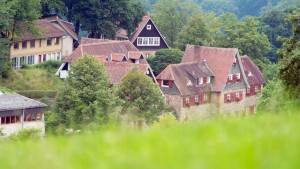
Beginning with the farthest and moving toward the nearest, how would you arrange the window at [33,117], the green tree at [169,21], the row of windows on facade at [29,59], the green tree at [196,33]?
the green tree at [169,21]
the green tree at [196,33]
the row of windows on facade at [29,59]
the window at [33,117]

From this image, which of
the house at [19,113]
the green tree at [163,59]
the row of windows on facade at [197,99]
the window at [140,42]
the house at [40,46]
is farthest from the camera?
the window at [140,42]

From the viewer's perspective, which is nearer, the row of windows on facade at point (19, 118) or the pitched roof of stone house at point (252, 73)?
the row of windows on facade at point (19, 118)

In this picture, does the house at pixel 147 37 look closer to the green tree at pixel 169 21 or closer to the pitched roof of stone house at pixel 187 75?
the green tree at pixel 169 21

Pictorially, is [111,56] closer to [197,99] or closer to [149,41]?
[197,99]

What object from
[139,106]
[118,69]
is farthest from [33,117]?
[118,69]

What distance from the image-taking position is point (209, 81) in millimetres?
51344

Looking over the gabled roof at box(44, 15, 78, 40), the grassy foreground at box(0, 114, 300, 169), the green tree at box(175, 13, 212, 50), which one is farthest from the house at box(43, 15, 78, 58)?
the grassy foreground at box(0, 114, 300, 169)

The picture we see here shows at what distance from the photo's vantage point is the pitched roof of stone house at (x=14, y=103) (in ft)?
122

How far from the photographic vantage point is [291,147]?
16.9 feet

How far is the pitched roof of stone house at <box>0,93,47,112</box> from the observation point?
122ft

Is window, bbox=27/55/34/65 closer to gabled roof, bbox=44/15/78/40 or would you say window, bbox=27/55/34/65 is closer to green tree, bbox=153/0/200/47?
gabled roof, bbox=44/15/78/40

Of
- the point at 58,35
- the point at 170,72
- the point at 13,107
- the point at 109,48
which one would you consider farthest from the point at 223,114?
the point at 58,35

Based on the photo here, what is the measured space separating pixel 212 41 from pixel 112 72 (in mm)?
18655

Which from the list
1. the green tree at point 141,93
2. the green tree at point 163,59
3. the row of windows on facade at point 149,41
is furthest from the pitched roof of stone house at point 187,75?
the row of windows on facade at point 149,41
